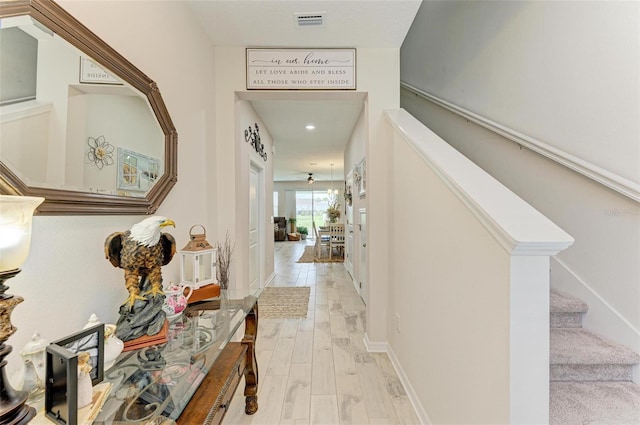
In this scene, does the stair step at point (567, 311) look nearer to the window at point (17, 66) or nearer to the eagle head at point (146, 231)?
the eagle head at point (146, 231)

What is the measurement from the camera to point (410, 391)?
1.73 m

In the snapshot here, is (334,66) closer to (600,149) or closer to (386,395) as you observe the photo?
(600,149)

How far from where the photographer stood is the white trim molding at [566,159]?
1.41 metres

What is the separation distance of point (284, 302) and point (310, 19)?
3.18 meters

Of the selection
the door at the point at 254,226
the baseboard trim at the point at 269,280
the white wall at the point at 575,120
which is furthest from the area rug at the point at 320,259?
the white wall at the point at 575,120

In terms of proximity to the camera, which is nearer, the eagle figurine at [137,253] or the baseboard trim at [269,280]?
the eagle figurine at [137,253]

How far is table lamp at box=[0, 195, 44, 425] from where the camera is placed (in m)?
0.51

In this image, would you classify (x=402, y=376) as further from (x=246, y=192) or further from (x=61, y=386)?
(x=246, y=192)

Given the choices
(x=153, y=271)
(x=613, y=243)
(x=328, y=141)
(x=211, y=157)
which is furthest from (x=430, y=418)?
(x=328, y=141)

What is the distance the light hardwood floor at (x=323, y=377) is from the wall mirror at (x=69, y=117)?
1481 millimetres

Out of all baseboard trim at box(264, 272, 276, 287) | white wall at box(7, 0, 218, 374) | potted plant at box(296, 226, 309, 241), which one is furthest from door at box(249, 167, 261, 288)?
potted plant at box(296, 226, 309, 241)

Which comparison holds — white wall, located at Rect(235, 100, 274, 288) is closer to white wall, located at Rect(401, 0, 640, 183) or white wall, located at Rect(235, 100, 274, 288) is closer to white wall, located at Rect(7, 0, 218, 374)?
white wall, located at Rect(7, 0, 218, 374)

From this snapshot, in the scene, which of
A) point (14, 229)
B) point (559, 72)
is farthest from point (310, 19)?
point (14, 229)

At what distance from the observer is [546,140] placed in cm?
190
